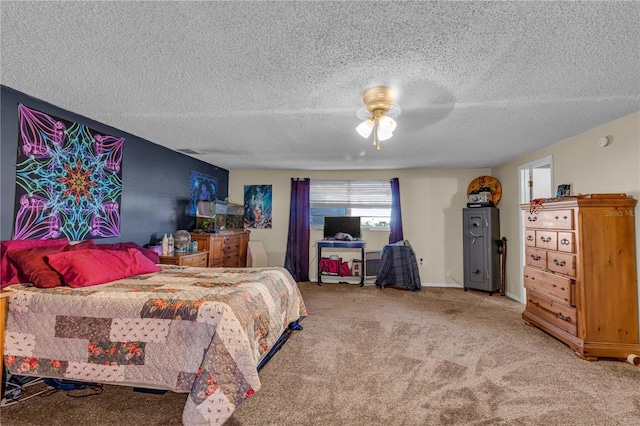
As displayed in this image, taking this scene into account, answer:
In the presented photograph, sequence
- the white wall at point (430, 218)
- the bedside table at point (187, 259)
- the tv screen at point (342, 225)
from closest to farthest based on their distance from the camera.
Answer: the bedside table at point (187, 259) < the white wall at point (430, 218) < the tv screen at point (342, 225)

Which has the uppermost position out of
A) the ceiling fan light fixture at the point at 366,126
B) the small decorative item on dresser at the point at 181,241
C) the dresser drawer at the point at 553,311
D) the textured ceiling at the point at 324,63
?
the textured ceiling at the point at 324,63

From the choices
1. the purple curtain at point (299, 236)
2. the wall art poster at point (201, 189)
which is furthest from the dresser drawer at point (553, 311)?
the wall art poster at point (201, 189)

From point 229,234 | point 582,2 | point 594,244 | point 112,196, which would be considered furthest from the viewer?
point 229,234

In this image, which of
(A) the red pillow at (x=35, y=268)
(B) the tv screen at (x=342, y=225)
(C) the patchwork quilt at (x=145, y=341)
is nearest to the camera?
(C) the patchwork quilt at (x=145, y=341)

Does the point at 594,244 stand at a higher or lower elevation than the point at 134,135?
lower

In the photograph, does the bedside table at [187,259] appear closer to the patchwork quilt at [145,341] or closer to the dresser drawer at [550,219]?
the patchwork quilt at [145,341]

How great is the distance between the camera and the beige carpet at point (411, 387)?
1862 mm

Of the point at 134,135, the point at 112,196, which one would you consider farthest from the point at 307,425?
the point at 134,135

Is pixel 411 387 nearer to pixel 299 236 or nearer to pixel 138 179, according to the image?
pixel 138 179

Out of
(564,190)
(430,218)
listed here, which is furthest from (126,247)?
(430,218)

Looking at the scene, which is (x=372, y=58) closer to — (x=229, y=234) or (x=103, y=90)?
(x=103, y=90)

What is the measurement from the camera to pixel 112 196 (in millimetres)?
3402

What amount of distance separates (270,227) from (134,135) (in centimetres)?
311

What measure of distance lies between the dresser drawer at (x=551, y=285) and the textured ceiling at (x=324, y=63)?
5.16ft
